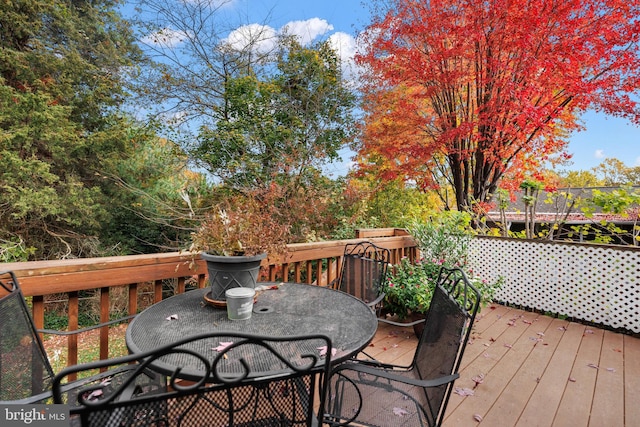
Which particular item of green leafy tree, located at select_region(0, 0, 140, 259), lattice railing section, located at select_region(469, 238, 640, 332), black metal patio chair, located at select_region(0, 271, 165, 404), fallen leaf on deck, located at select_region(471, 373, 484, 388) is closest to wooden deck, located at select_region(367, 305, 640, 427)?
fallen leaf on deck, located at select_region(471, 373, 484, 388)

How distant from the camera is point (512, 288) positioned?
13.8ft

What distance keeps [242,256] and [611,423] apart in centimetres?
229

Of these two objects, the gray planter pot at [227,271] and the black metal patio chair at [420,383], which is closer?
the black metal patio chair at [420,383]

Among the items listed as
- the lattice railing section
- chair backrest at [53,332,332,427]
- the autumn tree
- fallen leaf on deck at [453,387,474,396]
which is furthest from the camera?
the autumn tree

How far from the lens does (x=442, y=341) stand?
1302 mm

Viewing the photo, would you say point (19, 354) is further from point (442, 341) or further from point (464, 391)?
point (464, 391)

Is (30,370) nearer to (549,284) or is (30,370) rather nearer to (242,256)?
(242,256)

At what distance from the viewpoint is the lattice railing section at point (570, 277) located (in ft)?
11.2

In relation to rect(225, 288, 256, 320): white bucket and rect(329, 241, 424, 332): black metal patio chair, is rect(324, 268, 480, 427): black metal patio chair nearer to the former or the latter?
rect(225, 288, 256, 320): white bucket

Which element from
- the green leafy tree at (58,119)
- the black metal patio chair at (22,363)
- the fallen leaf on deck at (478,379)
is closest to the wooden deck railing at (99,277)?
the black metal patio chair at (22,363)

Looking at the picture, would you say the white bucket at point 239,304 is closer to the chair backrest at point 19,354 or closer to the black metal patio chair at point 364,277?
the chair backrest at point 19,354

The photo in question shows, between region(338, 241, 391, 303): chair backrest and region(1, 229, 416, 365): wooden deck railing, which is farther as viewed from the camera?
region(338, 241, 391, 303): chair backrest

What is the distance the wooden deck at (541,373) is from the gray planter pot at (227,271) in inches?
55.9

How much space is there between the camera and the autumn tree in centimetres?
498
